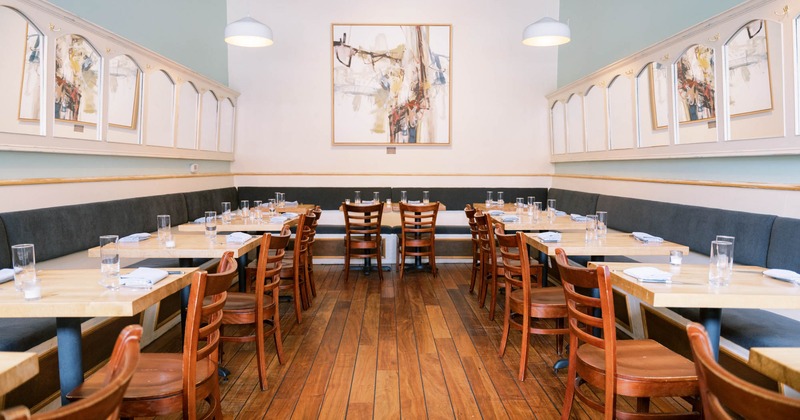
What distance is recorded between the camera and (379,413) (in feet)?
9.17

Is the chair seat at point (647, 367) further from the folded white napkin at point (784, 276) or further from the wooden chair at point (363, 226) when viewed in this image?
the wooden chair at point (363, 226)

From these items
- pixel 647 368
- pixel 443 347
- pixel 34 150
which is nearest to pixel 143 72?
pixel 34 150

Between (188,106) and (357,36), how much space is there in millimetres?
2721

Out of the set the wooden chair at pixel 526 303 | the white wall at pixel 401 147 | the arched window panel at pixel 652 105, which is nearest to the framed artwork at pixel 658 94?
the arched window panel at pixel 652 105

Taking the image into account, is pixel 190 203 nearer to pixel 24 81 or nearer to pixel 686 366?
pixel 24 81

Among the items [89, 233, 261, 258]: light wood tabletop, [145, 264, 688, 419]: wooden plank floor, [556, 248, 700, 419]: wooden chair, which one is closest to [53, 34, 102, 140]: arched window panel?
[89, 233, 261, 258]: light wood tabletop

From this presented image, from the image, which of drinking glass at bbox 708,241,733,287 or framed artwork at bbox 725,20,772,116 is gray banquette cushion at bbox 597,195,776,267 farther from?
drinking glass at bbox 708,241,733,287

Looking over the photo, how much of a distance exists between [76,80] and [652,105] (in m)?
5.31

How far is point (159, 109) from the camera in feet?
18.9

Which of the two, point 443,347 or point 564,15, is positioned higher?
point 564,15

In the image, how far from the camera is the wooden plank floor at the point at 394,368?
9.36ft

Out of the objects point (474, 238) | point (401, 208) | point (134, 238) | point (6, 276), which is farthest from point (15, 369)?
point (401, 208)

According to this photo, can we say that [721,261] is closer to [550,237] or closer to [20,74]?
[550,237]

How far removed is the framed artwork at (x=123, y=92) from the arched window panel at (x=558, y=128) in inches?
217
